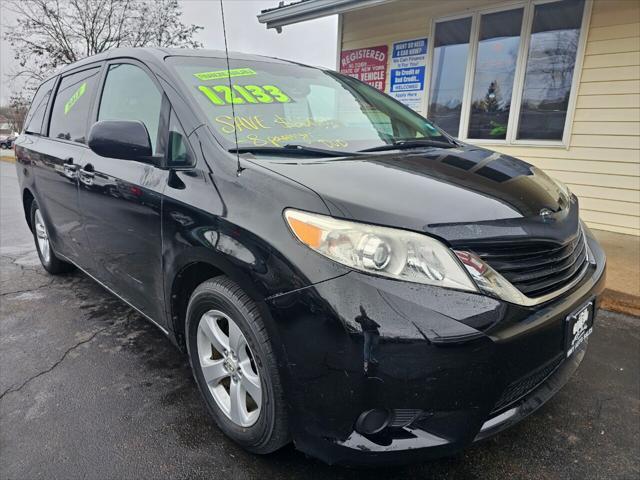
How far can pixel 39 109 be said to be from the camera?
3922 millimetres

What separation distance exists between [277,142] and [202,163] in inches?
14.5

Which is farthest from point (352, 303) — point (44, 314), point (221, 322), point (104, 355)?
point (44, 314)

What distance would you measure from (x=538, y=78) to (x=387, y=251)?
5.06 metres

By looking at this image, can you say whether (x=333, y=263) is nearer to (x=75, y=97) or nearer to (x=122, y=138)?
(x=122, y=138)

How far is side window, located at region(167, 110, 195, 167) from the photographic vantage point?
1948mm

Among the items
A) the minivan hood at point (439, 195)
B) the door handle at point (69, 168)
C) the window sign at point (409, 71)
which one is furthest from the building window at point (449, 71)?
the door handle at point (69, 168)

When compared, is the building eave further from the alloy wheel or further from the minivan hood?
the alloy wheel

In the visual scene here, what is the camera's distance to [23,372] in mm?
2455

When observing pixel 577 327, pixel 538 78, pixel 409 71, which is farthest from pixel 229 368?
pixel 409 71

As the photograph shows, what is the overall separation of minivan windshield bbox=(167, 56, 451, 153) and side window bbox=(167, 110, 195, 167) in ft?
0.50

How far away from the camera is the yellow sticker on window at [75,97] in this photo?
3.10 m

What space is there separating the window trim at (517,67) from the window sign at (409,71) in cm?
16

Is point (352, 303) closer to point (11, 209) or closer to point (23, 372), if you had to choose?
point (23, 372)

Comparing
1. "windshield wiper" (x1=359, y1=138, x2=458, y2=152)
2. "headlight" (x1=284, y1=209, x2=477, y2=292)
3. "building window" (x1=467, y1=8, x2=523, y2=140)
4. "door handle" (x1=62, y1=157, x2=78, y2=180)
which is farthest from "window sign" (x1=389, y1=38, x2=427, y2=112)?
"headlight" (x1=284, y1=209, x2=477, y2=292)
